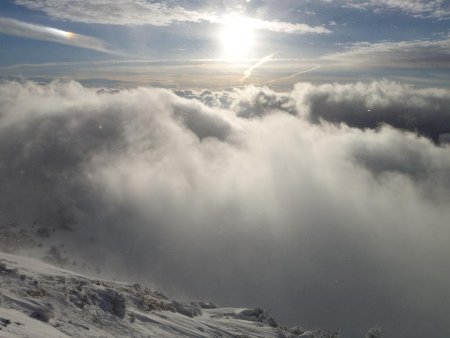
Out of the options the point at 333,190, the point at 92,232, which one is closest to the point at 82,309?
the point at 92,232

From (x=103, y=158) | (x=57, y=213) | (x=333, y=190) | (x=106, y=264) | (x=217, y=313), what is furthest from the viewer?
(x=333, y=190)

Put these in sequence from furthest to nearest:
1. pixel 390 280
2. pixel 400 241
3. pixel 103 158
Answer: pixel 103 158 → pixel 400 241 → pixel 390 280

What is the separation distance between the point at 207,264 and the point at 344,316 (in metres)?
31.2

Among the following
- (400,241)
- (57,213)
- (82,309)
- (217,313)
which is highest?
(82,309)

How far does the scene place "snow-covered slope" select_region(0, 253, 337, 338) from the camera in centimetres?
1900

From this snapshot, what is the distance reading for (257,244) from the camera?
10212cm

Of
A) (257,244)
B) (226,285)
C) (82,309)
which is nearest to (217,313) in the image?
(82,309)

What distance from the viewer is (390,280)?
316ft

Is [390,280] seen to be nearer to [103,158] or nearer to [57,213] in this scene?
[57,213]

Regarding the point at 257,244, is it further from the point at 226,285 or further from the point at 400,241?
the point at 400,241

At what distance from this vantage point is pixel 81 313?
23469 mm

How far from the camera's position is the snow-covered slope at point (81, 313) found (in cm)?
1900

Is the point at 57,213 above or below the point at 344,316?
above

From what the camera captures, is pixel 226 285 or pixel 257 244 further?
pixel 257 244
